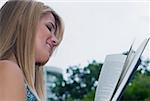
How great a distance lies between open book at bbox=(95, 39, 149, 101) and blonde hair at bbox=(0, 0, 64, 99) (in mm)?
168

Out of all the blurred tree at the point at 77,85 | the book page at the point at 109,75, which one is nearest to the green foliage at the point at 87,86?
the blurred tree at the point at 77,85

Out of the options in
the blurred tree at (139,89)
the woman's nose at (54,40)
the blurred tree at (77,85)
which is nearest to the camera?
the woman's nose at (54,40)

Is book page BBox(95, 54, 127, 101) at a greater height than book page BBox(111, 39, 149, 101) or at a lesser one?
lesser

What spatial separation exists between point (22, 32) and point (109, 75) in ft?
0.77

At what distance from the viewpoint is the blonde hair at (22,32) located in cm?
93

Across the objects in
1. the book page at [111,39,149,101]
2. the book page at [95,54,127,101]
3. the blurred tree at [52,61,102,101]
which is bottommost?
the blurred tree at [52,61,102,101]

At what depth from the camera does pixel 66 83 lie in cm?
1189

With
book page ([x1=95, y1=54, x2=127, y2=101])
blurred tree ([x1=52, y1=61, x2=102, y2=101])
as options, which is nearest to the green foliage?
blurred tree ([x1=52, y1=61, x2=102, y2=101])

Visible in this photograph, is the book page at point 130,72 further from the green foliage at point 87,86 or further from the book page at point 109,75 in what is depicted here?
the green foliage at point 87,86

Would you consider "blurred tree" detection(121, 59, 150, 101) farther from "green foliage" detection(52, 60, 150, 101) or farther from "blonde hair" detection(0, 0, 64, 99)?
"blonde hair" detection(0, 0, 64, 99)

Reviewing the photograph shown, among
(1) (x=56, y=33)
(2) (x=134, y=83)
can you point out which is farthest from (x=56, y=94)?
(1) (x=56, y=33)

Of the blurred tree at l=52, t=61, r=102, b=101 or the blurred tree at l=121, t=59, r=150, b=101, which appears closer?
the blurred tree at l=121, t=59, r=150, b=101

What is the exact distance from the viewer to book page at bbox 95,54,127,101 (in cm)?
100

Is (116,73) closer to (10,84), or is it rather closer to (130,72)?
(130,72)
